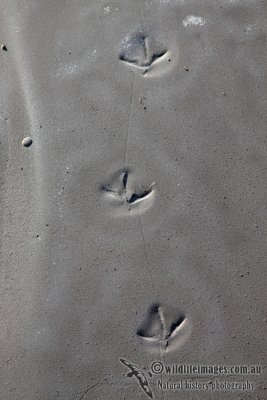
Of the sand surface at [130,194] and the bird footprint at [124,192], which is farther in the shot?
the bird footprint at [124,192]

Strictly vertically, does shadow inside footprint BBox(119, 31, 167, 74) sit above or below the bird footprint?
above

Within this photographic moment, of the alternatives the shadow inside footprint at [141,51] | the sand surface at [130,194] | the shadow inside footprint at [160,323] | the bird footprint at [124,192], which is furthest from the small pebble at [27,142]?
the shadow inside footprint at [160,323]

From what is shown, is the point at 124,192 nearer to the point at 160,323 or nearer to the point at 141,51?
the point at 160,323

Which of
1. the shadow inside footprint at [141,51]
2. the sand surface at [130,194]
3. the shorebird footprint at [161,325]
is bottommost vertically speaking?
the shorebird footprint at [161,325]

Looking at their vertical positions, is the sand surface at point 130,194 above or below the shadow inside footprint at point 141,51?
below

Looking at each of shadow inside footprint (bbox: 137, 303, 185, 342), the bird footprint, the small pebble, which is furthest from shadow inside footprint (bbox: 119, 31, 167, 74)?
shadow inside footprint (bbox: 137, 303, 185, 342)

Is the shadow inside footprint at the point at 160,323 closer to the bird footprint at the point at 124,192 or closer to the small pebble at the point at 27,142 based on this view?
the bird footprint at the point at 124,192

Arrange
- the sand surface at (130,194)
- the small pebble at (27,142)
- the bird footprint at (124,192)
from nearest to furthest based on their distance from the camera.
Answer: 1. the sand surface at (130,194)
2. the bird footprint at (124,192)
3. the small pebble at (27,142)

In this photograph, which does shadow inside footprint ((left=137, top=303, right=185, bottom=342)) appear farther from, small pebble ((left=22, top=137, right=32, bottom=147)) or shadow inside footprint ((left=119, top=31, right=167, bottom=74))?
shadow inside footprint ((left=119, top=31, right=167, bottom=74))
